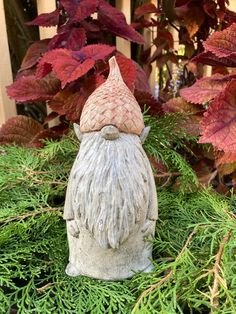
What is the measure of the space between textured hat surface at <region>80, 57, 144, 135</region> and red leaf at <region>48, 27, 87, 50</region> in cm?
38

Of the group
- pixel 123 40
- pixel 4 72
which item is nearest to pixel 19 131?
pixel 4 72

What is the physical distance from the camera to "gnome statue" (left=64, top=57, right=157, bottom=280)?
58 cm

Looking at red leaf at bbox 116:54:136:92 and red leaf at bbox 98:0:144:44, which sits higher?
red leaf at bbox 98:0:144:44

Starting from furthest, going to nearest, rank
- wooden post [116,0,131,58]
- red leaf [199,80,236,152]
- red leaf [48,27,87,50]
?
1. wooden post [116,0,131,58]
2. red leaf [48,27,87,50]
3. red leaf [199,80,236,152]

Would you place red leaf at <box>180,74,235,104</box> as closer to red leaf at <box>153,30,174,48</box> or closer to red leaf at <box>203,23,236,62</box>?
red leaf at <box>203,23,236,62</box>

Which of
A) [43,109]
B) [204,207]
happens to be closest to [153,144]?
[204,207]

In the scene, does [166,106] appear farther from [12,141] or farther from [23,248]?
[23,248]

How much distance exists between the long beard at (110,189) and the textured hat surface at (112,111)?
0.06ft

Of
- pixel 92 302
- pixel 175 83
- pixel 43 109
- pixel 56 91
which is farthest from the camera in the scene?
Answer: pixel 175 83

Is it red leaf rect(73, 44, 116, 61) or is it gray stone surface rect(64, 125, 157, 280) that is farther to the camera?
red leaf rect(73, 44, 116, 61)

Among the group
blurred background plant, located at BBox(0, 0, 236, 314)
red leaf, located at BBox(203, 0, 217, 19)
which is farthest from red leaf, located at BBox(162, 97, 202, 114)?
red leaf, located at BBox(203, 0, 217, 19)

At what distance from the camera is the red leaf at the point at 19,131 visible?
40.5 inches

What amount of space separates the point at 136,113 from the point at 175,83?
0.94 metres

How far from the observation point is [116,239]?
591mm
